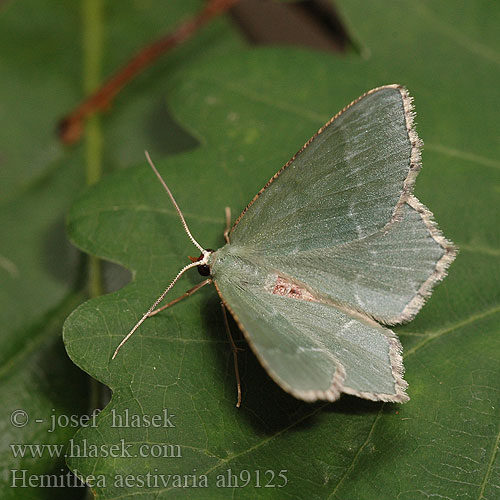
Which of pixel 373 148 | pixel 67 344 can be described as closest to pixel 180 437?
pixel 67 344

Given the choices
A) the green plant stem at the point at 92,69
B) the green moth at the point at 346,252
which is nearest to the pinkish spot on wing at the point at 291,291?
the green moth at the point at 346,252

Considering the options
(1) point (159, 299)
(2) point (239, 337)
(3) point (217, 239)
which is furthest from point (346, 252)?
(1) point (159, 299)

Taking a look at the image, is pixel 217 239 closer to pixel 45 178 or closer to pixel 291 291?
pixel 291 291

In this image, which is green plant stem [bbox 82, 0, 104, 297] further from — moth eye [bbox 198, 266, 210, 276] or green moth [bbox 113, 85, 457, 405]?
green moth [bbox 113, 85, 457, 405]

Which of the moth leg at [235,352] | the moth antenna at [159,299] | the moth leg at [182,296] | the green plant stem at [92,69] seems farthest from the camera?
the green plant stem at [92,69]

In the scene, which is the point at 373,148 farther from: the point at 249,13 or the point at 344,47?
the point at 249,13

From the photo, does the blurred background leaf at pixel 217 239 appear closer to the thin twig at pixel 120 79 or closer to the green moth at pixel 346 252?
the thin twig at pixel 120 79

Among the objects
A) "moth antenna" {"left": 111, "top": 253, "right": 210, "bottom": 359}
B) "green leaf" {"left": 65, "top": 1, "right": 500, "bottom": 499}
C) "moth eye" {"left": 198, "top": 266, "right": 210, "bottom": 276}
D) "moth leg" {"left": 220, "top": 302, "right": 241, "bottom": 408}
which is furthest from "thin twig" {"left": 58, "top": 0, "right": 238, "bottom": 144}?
"moth leg" {"left": 220, "top": 302, "right": 241, "bottom": 408}
